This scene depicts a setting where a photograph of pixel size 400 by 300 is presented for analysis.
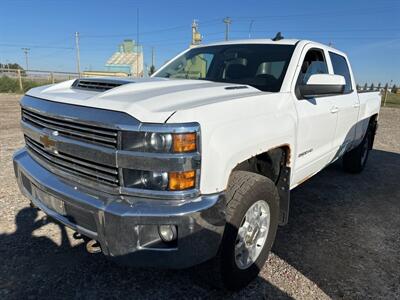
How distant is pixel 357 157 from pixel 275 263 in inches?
139

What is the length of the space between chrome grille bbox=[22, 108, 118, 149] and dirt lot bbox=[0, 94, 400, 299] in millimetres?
1113

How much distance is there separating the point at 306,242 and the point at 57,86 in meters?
2.75

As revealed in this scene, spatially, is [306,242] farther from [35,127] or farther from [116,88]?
[35,127]

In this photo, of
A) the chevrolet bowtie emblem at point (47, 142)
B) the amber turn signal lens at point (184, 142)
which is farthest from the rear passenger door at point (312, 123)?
the chevrolet bowtie emblem at point (47, 142)

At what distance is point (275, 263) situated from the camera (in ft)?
9.64

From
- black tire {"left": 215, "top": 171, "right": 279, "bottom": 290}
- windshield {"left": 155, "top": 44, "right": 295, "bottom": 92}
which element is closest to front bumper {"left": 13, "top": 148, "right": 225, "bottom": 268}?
black tire {"left": 215, "top": 171, "right": 279, "bottom": 290}

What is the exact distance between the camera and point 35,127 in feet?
8.61

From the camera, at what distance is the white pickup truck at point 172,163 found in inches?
74.7

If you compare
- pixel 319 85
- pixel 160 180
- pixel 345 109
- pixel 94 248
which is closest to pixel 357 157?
pixel 345 109

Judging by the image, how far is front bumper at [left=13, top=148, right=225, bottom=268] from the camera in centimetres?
189

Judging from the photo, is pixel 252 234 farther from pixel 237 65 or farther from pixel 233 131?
pixel 237 65

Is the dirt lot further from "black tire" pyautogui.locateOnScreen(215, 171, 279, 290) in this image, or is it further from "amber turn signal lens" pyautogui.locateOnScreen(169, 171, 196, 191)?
"amber turn signal lens" pyautogui.locateOnScreen(169, 171, 196, 191)

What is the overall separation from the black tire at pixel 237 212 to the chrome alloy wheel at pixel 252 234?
5 cm

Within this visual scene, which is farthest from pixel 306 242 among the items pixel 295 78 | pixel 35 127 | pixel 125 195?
pixel 35 127
